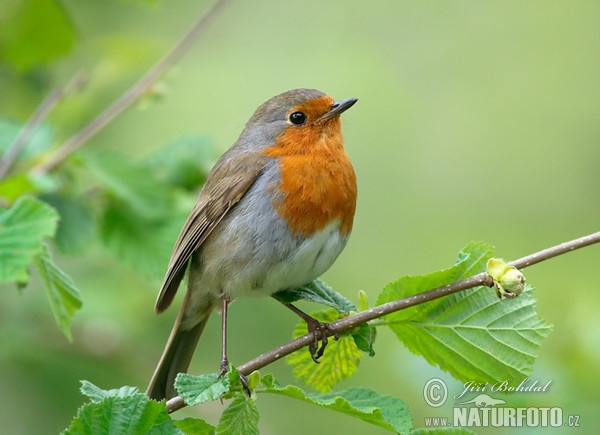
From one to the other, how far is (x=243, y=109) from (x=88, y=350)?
213 centimetres

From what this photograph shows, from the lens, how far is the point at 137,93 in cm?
404

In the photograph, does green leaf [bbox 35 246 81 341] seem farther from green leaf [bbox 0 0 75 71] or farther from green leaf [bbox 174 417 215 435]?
green leaf [bbox 0 0 75 71]

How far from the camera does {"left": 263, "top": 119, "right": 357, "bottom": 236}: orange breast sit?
3.67 meters

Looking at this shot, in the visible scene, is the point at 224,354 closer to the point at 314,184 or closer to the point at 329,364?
the point at 329,364

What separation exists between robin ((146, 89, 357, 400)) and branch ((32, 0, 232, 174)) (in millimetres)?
484

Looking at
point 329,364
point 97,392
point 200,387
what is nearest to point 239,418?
point 200,387

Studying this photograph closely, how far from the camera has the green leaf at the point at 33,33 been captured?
4102 mm

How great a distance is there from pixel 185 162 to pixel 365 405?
6.88ft

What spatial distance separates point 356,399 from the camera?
263 centimetres

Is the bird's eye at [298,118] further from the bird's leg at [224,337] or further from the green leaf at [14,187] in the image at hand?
the green leaf at [14,187]

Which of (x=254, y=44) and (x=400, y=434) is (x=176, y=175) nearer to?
(x=400, y=434)

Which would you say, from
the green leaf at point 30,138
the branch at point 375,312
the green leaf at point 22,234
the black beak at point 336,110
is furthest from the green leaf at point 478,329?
the green leaf at point 30,138

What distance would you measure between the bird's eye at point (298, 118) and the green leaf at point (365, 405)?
5.78 feet

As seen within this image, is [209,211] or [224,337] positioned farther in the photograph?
[209,211]
